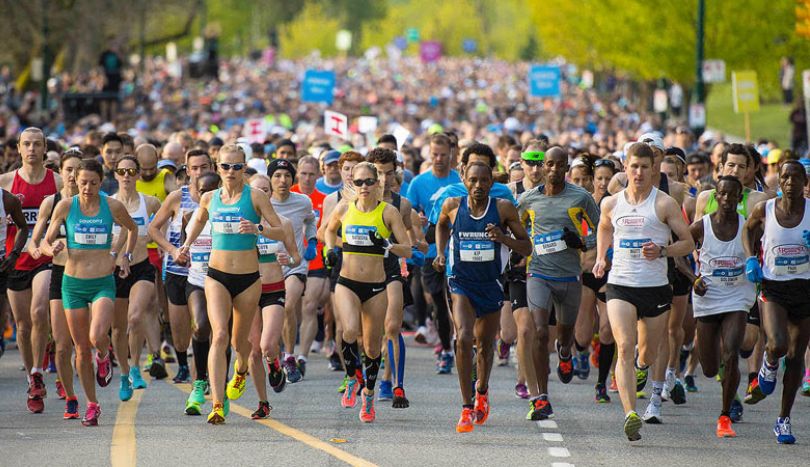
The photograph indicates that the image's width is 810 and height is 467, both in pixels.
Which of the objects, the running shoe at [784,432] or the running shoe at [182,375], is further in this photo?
the running shoe at [182,375]

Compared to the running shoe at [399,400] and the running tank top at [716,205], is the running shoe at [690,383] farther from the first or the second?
the running shoe at [399,400]

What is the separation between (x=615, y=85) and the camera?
8812cm

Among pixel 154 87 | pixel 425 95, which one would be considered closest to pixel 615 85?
pixel 425 95

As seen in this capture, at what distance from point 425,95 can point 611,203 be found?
6650 cm

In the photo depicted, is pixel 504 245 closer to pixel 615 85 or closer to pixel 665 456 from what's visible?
pixel 665 456

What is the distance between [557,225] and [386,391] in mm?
1930

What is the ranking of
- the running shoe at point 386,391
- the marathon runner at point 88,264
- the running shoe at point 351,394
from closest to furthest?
the marathon runner at point 88,264 < the running shoe at point 351,394 < the running shoe at point 386,391

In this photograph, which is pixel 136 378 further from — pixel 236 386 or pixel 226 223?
pixel 226 223

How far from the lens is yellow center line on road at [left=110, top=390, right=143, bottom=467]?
10.2 meters

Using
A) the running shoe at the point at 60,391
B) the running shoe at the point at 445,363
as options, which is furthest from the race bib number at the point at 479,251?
the running shoe at the point at 445,363

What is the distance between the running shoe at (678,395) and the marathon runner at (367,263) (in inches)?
102

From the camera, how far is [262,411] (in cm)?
1206

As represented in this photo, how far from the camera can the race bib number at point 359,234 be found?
39.7 ft

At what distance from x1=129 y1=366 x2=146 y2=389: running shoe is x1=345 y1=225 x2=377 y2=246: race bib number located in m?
2.70
